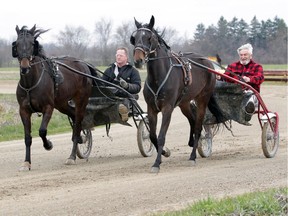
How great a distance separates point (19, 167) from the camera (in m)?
9.34

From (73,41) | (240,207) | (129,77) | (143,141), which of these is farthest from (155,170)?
(73,41)

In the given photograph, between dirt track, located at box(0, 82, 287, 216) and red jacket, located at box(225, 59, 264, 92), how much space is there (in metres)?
1.20

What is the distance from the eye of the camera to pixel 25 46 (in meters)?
8.67

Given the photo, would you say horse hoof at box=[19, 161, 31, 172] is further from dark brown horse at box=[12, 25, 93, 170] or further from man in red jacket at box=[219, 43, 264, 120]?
man in red jacket at box=[219, 43, 264, 120]

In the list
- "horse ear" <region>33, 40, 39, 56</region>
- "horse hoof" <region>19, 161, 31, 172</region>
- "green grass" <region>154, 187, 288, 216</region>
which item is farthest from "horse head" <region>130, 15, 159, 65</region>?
"green grass" <region>154, 187, 288, 216</region>

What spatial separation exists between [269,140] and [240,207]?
15.8 ft

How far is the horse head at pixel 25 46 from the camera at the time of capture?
8.60 meters

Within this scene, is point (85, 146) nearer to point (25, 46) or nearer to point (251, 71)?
point (25, 46)

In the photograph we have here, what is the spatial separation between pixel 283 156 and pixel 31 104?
413cm

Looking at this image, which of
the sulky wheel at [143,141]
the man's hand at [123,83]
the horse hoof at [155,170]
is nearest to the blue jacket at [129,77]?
the man's hand at [123,83]

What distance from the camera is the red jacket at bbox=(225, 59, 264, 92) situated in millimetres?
10492

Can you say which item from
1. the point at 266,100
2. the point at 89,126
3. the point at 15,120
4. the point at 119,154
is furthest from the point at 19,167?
the point at 266,100

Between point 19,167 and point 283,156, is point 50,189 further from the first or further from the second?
point 283,156

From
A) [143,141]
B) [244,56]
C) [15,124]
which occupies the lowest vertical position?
[15,124]
